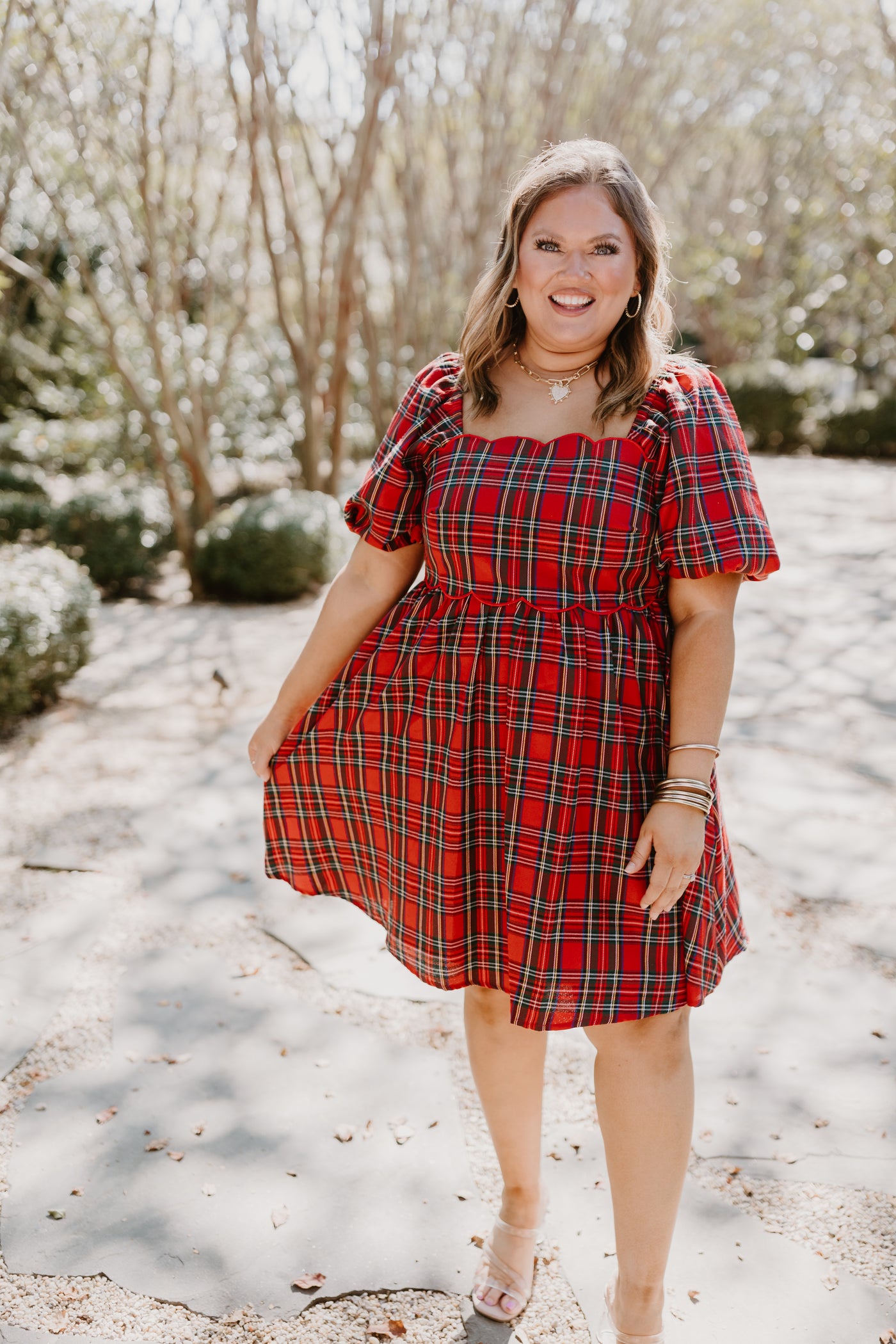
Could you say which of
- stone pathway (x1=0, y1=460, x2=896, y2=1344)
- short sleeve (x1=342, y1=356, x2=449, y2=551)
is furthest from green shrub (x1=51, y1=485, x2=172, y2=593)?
short sleeve (x1=342, y1=356, x2=449, y2=551)

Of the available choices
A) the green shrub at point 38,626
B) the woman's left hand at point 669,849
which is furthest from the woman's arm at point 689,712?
the green shrub at point 38,626

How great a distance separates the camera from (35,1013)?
242 centimetres

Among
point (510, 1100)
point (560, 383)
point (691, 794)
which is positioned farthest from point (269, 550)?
point (691, 794)

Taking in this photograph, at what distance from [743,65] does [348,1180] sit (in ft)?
37.2

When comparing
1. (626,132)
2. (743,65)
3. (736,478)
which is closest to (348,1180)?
(736,478)

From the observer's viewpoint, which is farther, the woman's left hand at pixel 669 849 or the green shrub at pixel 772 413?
the green shrub at pixel 772 413

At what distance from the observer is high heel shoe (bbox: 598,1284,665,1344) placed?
4.92 feet

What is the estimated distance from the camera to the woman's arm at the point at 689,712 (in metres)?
1.37

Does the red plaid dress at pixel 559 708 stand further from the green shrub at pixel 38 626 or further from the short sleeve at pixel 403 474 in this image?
the green shrub at pixel 38 626

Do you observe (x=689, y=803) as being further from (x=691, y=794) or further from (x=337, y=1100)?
(x=337, y=1100)

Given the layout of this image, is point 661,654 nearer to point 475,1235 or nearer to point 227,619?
point 475,1235

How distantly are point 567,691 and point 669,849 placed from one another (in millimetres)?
260

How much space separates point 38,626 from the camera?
4246mm

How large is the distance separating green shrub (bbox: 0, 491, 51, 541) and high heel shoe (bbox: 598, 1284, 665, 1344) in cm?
710
